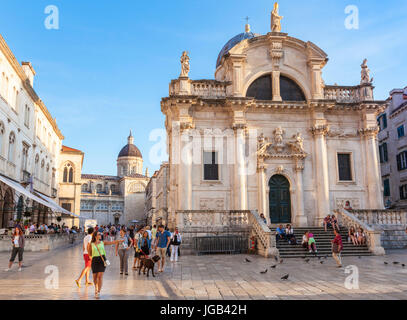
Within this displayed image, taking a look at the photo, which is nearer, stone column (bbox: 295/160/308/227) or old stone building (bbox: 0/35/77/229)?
stone column (bbox: 295/160/308/227)

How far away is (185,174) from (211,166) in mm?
2020

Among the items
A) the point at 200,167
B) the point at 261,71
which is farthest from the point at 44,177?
the point at 261,71

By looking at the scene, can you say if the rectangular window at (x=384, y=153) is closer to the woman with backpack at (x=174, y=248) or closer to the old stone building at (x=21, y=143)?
the woman with backpack at (x=174, y=248)

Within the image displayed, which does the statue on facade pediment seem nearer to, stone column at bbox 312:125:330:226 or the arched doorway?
stone column at bbox 312:125:330:226

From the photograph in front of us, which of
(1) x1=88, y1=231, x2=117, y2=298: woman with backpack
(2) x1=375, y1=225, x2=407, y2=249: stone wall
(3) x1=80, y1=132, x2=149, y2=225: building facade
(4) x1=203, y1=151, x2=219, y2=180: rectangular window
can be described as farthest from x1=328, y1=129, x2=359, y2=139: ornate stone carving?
(3) x1=80, y1=132, x2=149, y2=225: building facade

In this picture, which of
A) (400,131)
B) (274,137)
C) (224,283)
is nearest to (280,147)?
(274,137)

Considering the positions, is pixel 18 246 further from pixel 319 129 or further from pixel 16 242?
pixel 319 129

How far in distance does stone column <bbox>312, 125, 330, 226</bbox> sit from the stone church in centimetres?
7

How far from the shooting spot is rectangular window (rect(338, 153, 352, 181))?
26.2 metres

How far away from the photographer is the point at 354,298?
28.5 feet

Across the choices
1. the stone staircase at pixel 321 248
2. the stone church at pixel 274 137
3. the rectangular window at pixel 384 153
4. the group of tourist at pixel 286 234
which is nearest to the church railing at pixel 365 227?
the stone staircase at pixel 321 248

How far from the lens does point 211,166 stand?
82.2 ft
